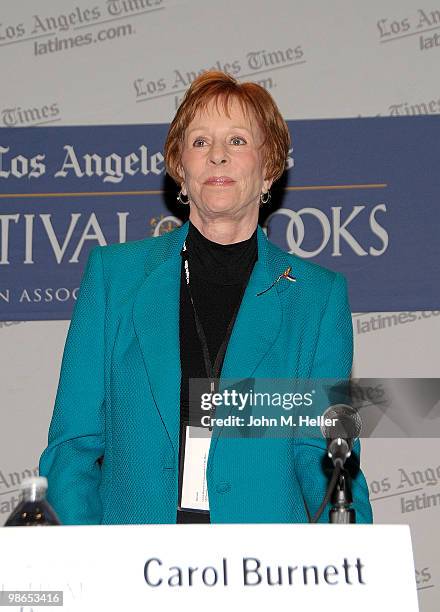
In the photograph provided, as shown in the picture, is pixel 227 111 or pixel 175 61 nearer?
pixel 227 111

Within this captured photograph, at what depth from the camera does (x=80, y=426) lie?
2.23 metres

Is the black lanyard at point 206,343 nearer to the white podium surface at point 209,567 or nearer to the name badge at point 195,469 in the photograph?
the name badge at point 195,469

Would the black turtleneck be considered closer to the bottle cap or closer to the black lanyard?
the black lanyard

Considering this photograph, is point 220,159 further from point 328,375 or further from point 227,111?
point 328,375

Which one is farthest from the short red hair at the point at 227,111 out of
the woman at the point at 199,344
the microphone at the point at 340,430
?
the microphone at the point at 340,430

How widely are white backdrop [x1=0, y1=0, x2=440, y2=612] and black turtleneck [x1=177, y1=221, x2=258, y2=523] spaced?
175 cm

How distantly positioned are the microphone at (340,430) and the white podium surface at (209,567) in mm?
226

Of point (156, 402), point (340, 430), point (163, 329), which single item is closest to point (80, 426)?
point (156, 402)

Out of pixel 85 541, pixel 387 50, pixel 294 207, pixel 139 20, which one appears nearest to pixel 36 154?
pixel 139 20

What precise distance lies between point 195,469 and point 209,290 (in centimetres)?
57

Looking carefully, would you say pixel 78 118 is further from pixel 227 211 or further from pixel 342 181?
pixel 227 211

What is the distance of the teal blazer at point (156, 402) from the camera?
2.18 m

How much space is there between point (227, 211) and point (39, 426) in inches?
75.8

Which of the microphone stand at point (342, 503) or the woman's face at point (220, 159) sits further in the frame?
the woman's face at point (220, 159)
